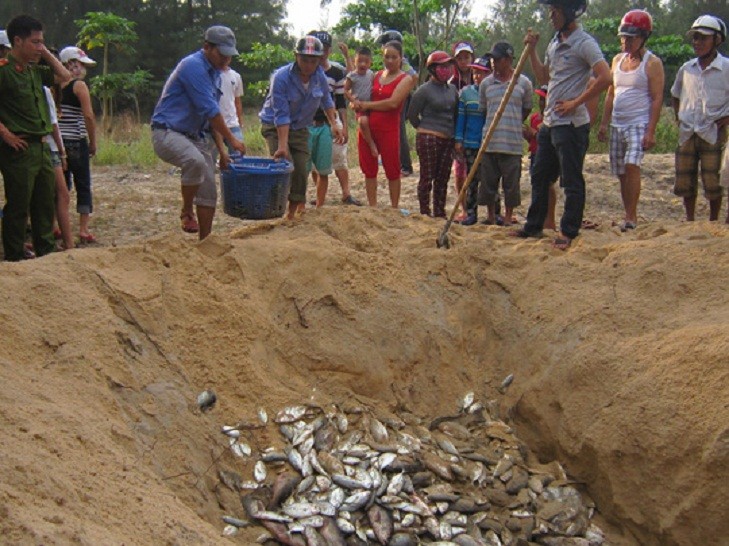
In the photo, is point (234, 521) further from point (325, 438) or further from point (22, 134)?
point (22, 134)

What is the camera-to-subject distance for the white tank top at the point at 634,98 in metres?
6.39

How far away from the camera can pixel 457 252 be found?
520cm

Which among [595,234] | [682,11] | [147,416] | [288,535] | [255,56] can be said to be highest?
[682,11]

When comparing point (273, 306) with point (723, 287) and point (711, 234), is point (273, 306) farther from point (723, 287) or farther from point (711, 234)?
point (711, 234)

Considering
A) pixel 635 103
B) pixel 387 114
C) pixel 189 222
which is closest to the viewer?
pixel 189 222

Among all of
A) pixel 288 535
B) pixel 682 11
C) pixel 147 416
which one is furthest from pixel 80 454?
pixel 682 11

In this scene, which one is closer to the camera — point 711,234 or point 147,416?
point 147,416

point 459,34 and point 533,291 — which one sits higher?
point 459,34

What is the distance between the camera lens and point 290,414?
404 cm

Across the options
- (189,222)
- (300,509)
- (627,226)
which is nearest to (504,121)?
(627,226)

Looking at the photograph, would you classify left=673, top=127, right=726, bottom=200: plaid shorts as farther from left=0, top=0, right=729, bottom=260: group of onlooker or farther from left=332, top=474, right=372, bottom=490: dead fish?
left=332, top=474, right=372, bottom=490: dead fish

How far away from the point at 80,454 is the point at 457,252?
9.47ft

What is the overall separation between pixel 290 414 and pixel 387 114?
3601 mm

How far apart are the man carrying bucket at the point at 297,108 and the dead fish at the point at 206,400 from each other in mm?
Result: 2482
